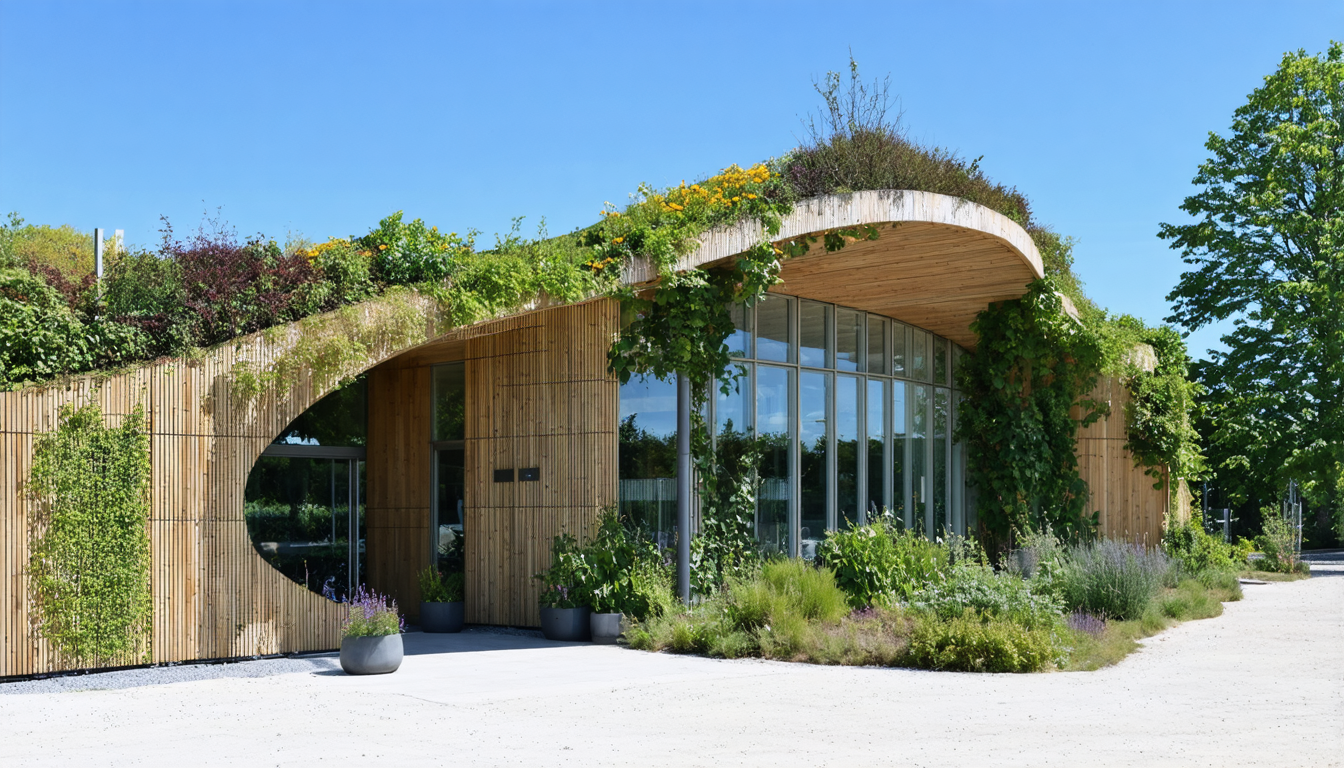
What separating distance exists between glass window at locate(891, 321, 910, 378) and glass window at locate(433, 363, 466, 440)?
6.76 m

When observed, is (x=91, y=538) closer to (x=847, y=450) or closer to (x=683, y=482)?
(x=683, y=482)

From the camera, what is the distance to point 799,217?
13.5 metres

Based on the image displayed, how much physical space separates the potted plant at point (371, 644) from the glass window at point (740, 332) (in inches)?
245

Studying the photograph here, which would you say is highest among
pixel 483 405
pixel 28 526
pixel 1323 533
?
pixel 483 405

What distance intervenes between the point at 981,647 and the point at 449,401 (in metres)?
7.66

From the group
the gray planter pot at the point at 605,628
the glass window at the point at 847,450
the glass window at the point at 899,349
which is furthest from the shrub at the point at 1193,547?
the gray planter pot at the point at 605,628

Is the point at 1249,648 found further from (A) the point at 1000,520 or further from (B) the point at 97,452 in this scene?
Result: (B) the point at 97,452

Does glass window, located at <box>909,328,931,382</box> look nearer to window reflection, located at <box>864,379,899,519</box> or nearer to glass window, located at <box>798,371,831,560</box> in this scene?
window reflection, located at <box>864,379,899,519</box>

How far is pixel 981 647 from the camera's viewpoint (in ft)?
32.7

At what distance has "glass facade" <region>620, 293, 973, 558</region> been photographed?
13602 millimetres

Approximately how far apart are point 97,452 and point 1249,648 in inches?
415

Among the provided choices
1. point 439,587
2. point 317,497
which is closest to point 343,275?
point 439,587

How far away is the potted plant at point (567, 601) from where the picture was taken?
40.9 feet

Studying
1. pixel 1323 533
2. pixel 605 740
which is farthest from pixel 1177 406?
pixel 1323 533
